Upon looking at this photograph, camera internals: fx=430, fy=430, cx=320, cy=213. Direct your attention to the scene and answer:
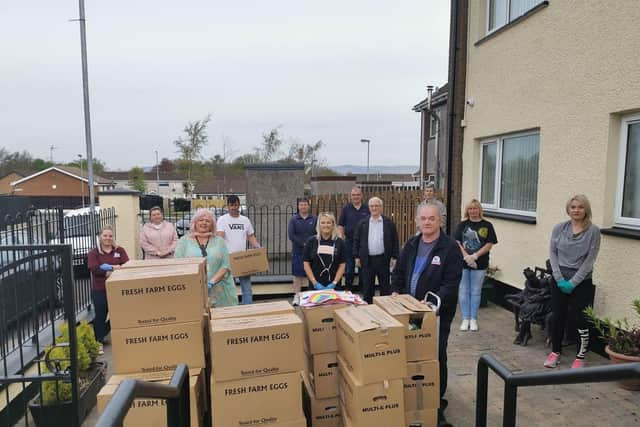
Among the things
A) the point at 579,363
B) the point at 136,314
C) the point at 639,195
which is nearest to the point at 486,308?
the point at 579,363

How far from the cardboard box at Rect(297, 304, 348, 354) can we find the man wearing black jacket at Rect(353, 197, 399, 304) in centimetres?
270

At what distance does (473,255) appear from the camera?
5.46 meters

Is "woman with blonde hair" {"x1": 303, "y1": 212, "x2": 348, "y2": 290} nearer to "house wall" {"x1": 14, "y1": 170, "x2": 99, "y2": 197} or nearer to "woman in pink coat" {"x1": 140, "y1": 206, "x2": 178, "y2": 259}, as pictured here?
"woman in pink coat" {"x1": 140, "y1": 206, "x2": 178, "y2": 259}

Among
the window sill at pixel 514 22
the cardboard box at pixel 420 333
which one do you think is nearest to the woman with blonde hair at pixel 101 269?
the cardboard box at pixel 420 333

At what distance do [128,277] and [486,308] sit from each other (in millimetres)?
5629

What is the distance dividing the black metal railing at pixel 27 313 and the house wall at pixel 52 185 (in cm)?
5840

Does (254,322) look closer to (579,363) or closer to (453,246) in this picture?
(453,246)

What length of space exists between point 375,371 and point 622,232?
3.38m

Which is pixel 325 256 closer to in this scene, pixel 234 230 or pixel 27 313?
pixel 234 230

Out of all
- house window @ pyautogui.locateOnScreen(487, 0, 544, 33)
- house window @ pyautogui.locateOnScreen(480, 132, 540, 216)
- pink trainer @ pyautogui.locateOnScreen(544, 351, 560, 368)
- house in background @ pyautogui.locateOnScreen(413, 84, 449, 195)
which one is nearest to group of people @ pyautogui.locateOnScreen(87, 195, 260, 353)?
pink trainer @ pyautogui.locateOnScreen(544, 351, 560, 368)

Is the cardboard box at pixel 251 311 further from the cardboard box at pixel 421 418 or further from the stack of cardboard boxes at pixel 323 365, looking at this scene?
the cardboard box at pixel 421 418

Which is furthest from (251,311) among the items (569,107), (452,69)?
(452,69)

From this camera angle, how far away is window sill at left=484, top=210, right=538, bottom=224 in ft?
19.4

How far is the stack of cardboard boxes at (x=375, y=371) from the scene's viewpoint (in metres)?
2.50
